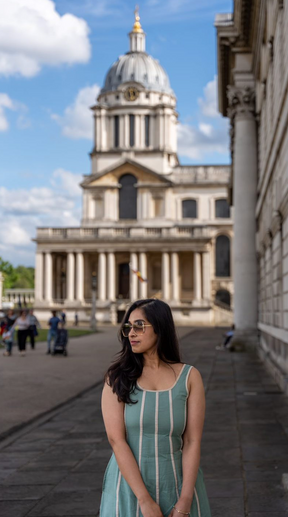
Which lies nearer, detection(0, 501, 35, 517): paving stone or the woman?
the woman

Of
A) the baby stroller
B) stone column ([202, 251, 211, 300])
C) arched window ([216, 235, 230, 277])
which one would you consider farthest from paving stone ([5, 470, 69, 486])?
arched window ([216, 235, 230, 277])

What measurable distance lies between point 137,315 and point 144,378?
1.04 feet

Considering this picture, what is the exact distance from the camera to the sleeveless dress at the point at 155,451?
11.4 ft

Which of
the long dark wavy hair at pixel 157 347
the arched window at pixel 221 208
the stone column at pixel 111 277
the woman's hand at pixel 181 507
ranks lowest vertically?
the woman's hand at pixel 181 507

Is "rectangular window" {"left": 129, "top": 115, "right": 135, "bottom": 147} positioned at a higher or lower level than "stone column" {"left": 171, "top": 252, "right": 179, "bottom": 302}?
higher

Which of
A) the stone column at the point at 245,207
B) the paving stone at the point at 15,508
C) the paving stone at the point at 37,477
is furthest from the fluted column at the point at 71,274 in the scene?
the paving stone at the point at 15,508

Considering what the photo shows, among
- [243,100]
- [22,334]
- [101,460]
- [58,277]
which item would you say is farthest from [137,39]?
[101,460]

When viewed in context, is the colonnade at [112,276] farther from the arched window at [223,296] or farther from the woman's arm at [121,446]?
the woman's arm at [121,446]

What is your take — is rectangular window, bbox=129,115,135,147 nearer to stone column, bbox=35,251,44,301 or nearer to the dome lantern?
the dome lantern

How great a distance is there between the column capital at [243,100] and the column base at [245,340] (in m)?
8.52

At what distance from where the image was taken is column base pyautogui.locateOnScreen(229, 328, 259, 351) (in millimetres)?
29172

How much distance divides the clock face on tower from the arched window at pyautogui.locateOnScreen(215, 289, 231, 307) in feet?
80.4

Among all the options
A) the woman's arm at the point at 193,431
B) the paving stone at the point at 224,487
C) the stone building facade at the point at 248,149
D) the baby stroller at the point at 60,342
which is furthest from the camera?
the baby stroller at the point at 60,342

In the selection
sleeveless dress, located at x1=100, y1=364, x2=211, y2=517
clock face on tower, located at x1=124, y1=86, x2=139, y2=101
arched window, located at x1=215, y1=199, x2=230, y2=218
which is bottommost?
sleeveless dress, located at x1=100, y1=364, x2=211, y2=517
